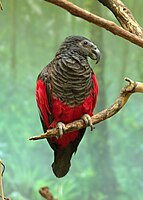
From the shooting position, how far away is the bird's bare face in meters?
1.29

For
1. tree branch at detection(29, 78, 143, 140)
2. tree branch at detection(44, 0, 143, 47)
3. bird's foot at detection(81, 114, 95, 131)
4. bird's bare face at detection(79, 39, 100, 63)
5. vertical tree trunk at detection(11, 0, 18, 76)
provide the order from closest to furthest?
tree branch at detection(44, 0, 143, 47) < tree branch at detection(29, 78, 143, 140) < bird's foot at detection(81, 114, 95, 131) < bird's bare face at detection(79, 39, 100, 63) < vertical tree trunk at detection(11, 0, 18, 76)

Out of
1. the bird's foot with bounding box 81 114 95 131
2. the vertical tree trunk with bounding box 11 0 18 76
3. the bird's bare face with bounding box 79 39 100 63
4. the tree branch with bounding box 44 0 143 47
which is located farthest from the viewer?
the vertical tree trunk with bounding box 11 0 18 76

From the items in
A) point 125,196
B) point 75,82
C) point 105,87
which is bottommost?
point 125,196

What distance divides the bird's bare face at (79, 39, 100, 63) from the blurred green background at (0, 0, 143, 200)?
1.12 metres

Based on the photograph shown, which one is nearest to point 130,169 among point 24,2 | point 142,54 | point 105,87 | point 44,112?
point 105,87

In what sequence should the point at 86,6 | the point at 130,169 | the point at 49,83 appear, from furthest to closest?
1. the point at 130,169
2. the point at 86,6
3. the point at 49,83

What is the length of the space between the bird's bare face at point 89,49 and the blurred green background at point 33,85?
112 cm

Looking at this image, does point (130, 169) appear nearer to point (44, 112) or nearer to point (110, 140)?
point (110, 140)

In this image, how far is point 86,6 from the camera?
2.39 m

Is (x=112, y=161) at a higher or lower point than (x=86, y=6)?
lower

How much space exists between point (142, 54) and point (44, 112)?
1.32 m

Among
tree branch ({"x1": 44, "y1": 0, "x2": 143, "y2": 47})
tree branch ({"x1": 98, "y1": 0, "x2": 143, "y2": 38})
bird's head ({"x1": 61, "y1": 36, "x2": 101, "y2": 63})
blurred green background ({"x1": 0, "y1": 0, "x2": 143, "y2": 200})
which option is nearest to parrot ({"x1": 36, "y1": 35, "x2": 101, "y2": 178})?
bird's head ({"x1": 61, "y1": 36, "x2": 101, "y2": 63})

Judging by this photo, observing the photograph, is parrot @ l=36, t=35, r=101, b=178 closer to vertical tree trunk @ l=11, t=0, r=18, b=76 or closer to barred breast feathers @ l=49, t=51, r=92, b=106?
barred breast feathers @ l=49, t=51, r=92, b=106

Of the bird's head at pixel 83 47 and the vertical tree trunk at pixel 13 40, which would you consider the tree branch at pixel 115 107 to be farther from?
the vertical tree trunk at pixel 13 40
